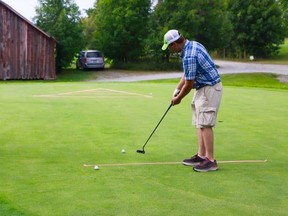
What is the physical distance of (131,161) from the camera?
6406mm

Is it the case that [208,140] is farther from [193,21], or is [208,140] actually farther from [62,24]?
[193,21]

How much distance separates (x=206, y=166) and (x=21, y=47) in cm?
2717

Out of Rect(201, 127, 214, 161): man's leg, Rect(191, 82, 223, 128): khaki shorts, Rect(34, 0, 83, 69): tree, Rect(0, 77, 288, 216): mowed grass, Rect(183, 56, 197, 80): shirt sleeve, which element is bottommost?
Rect(0, 77, 288, 216): mowed grass

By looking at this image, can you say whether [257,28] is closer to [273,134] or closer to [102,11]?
[102,11]

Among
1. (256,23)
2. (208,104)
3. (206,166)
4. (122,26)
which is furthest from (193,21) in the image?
(206,166)

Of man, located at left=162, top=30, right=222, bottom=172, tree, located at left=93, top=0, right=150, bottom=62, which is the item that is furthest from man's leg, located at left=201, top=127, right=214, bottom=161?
tree, located at left=93, top=0, right=150, bottom=62

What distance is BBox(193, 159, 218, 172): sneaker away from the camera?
591 centimetres

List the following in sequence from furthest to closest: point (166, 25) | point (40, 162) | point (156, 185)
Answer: point (166, 25) < point (40, 162) < point (156, 185)

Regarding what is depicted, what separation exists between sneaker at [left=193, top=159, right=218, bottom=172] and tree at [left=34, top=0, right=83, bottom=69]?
31.1 meters

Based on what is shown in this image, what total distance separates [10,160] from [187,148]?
243cm

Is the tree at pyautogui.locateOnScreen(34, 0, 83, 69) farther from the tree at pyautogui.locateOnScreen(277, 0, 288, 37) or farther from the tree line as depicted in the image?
the tree at pyautogui.locateOnScreen(277, 0, 288, 37)

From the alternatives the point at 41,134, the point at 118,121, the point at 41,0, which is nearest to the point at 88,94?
the point at 118,121

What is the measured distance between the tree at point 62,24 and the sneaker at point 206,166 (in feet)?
102

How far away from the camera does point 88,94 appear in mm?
15328
